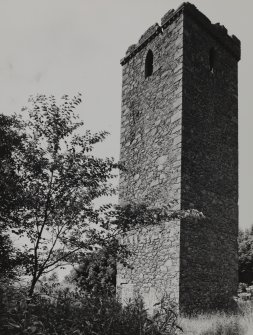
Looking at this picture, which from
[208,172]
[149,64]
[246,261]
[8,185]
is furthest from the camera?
[246,261]

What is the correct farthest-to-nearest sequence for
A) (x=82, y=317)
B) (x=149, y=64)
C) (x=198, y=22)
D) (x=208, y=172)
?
(x=149, y=64)
(x=198, y=22)
(x=208, y=172)
(x=82, y=317)

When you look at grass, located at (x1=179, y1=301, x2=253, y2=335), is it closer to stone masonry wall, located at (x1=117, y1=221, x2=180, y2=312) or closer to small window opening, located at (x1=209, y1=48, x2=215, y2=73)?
stone masonry wall, located at (x1=117, y1=221, x2=180, y2=312)

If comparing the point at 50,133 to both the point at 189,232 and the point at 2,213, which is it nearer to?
the point at 2,213

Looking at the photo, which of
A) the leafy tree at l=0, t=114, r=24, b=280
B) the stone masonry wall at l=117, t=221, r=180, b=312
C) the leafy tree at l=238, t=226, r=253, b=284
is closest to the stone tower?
the stone masonry wall at l=117, t=221, r=180, b=312

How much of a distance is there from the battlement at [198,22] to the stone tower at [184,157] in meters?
0.03

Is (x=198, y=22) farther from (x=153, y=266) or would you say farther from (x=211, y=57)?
(x=153, y=266)

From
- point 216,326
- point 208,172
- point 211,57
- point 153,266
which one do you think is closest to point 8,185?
point 216,326

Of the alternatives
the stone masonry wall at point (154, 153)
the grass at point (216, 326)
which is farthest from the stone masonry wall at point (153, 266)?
the grass at point (216, 326)

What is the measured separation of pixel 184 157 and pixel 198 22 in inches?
162

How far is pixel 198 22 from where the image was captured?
1063cm

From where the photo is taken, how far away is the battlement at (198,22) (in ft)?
34.2

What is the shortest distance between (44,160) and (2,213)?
116cm

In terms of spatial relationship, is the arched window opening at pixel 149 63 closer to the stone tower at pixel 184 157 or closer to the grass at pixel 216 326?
the stone tower at pixel 184 157

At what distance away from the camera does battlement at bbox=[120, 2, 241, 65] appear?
10430mm
